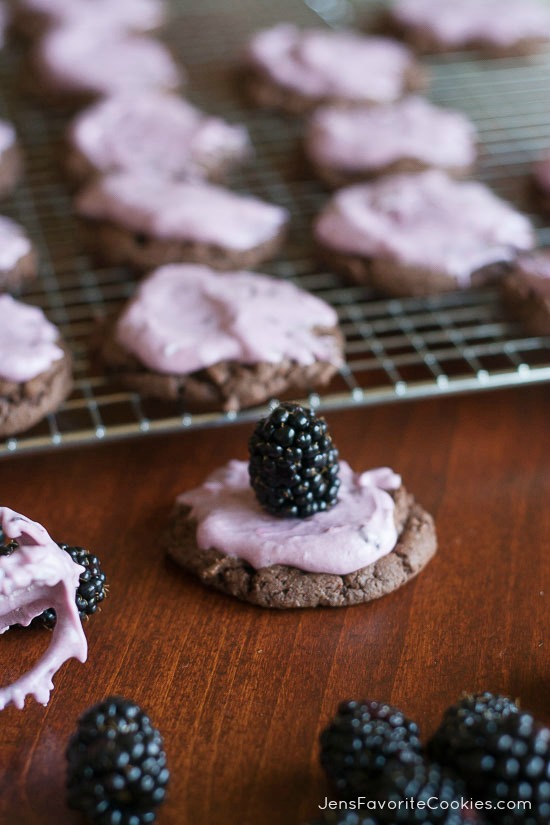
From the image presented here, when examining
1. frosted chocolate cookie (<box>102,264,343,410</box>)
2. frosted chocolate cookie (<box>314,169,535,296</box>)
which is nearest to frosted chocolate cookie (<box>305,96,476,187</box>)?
frosted chocolate cookie (<box>314,169,535,296</box>)

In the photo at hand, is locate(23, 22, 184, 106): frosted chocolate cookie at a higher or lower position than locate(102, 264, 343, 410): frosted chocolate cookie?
higher

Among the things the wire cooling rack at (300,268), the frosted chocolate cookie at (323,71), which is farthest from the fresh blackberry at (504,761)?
the frosted chocolate cookie at (323,71)

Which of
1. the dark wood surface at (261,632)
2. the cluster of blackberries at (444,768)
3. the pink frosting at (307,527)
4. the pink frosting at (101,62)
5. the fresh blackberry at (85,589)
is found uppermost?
the pink frosting at (101,62)

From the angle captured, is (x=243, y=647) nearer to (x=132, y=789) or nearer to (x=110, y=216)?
(x=132, y=789)

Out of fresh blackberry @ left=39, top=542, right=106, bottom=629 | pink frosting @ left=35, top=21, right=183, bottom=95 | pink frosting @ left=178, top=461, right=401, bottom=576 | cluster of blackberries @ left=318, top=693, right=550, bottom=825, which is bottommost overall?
pink frosting @ left=178, top=461, right=401, bottom=576

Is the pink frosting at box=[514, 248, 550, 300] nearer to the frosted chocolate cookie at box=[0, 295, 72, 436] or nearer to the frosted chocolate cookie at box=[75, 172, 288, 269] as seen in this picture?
the frosted chocolate cookie at box=[75, 172, 288, 269]

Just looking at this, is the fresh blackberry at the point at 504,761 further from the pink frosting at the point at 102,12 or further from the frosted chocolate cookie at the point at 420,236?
the pink frosting at the point at 102,12

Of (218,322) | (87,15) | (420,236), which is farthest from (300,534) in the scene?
(87,15)
